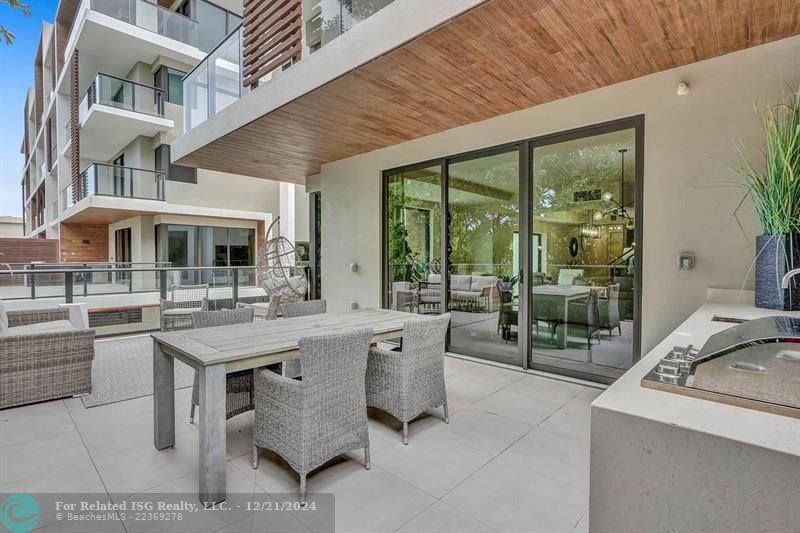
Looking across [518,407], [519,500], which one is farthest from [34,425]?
[518,407]

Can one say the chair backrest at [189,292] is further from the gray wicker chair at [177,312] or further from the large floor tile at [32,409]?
the large floor tile at [32,409]

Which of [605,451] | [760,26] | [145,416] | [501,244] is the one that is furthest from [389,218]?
[605,451]

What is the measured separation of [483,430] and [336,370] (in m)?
1.36

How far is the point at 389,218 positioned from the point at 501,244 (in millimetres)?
1936

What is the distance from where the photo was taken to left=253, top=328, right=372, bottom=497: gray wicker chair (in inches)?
84.3

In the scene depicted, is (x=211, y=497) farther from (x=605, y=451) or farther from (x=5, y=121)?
(x=5, y=121)

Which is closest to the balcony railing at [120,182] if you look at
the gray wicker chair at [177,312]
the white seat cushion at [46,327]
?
the gray wicker chair at [177,312]

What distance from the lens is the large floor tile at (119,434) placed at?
271 centimetres

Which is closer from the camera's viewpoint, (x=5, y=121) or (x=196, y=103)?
(x=196, y=103)

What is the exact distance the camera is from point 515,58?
313 cm

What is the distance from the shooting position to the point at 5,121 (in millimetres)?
18078

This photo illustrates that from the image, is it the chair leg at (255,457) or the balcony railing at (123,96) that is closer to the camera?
the chair leg at (255,457)

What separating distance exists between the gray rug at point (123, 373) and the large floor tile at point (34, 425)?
0.26 metres

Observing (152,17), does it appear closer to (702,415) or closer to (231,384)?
(231,384)
